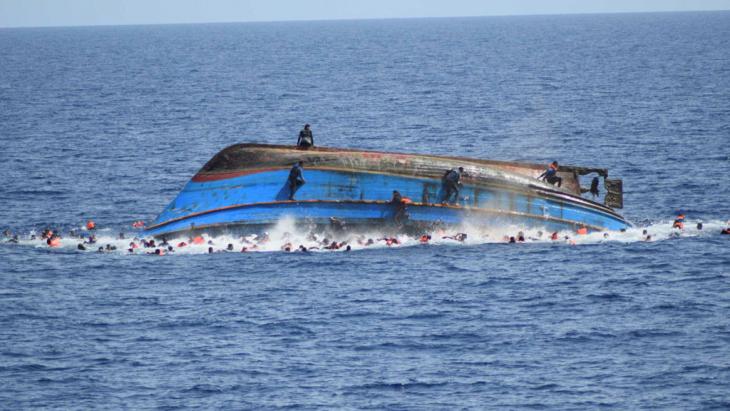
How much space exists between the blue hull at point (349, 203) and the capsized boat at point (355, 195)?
56 mm

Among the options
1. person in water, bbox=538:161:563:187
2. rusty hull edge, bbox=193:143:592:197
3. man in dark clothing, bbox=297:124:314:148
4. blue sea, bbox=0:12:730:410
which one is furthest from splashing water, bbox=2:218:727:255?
man in dark clothing, bbox=297:124:314:148

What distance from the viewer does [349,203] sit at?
69.0m

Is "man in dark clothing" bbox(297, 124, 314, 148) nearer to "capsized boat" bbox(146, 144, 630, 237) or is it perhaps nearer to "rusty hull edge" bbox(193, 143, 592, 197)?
"rusty hull edge" bbox(193, 143, 592, 197)

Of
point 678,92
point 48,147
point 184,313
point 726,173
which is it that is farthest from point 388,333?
point 678,92

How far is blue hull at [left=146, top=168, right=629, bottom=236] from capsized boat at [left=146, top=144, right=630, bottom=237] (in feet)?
0.18

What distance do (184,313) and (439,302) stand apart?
39.8 feet

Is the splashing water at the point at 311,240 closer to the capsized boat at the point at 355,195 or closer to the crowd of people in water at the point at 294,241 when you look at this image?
the crowd of people in water at the point at 294,241

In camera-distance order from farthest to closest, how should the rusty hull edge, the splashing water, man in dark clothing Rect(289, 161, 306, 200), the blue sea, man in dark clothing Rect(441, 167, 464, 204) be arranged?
1. the rusty hull edge
2. man in dark clothing Rect(441, 167, 464, 204)
3. man in dark clothing Rect(289, 161, 306, 200)
4. the splashing water
5. the blue sea

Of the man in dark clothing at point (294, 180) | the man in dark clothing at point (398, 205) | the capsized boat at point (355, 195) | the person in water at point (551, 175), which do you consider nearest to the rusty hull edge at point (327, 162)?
the capsized boat at point (355, 195)

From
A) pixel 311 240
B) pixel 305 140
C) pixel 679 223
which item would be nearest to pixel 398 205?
pixel 311 240

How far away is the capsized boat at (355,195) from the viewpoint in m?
69.0

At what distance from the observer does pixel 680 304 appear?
58.8 m

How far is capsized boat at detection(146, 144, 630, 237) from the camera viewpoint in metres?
69.0

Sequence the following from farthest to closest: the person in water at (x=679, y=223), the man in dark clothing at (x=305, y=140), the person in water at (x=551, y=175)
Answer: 1. the person in water at (x=551, y=175)
2. the person in water at (x=679, y=223)
3. the man in dark clothing at (x=305, y=140)
